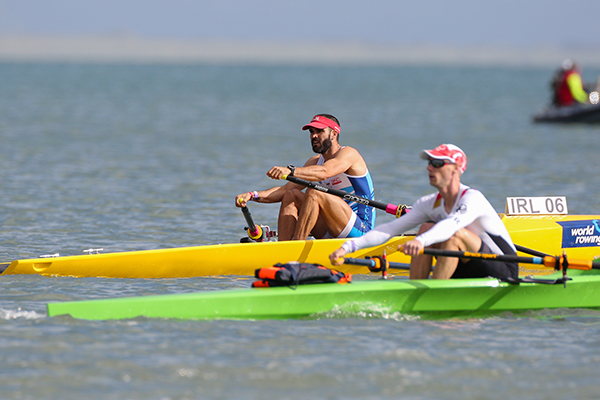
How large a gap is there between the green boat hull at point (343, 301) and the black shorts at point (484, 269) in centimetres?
8

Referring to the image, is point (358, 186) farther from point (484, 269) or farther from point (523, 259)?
Result: point (523, 259)

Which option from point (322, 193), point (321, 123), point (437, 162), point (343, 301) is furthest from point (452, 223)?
point (321, 123)

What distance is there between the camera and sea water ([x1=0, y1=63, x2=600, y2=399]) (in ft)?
18.3

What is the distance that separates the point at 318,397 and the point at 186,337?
1.34 meters

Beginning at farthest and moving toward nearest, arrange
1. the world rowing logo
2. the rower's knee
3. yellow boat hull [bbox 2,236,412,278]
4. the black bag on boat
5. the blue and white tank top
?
the world rowing logo < the blue and white tank top < the rower's knee < yellow boat hull [bbox 2,236,412,278] < the black bag on boat

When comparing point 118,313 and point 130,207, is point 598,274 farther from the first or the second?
point 130,207

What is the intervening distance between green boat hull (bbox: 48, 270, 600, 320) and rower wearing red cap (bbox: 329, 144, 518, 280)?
0.15 m

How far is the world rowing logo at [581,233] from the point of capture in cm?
942

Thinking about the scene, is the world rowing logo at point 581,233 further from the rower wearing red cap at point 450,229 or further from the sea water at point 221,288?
the rower wearing red cap at point 450,229

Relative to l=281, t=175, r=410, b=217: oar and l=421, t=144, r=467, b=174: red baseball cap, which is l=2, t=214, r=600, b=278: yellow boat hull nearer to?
l=281, t=175, r=410, b=217: oar

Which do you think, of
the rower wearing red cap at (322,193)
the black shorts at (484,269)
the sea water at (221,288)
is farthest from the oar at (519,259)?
the rower wearing red cap at (322,193)

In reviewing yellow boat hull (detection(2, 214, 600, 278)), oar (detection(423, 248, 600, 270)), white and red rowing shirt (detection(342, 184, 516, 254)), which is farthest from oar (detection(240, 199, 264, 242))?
oar (detection(423, 248, 600, 270))

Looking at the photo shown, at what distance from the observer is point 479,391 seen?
5.48 meters

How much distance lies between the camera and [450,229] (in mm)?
6547
